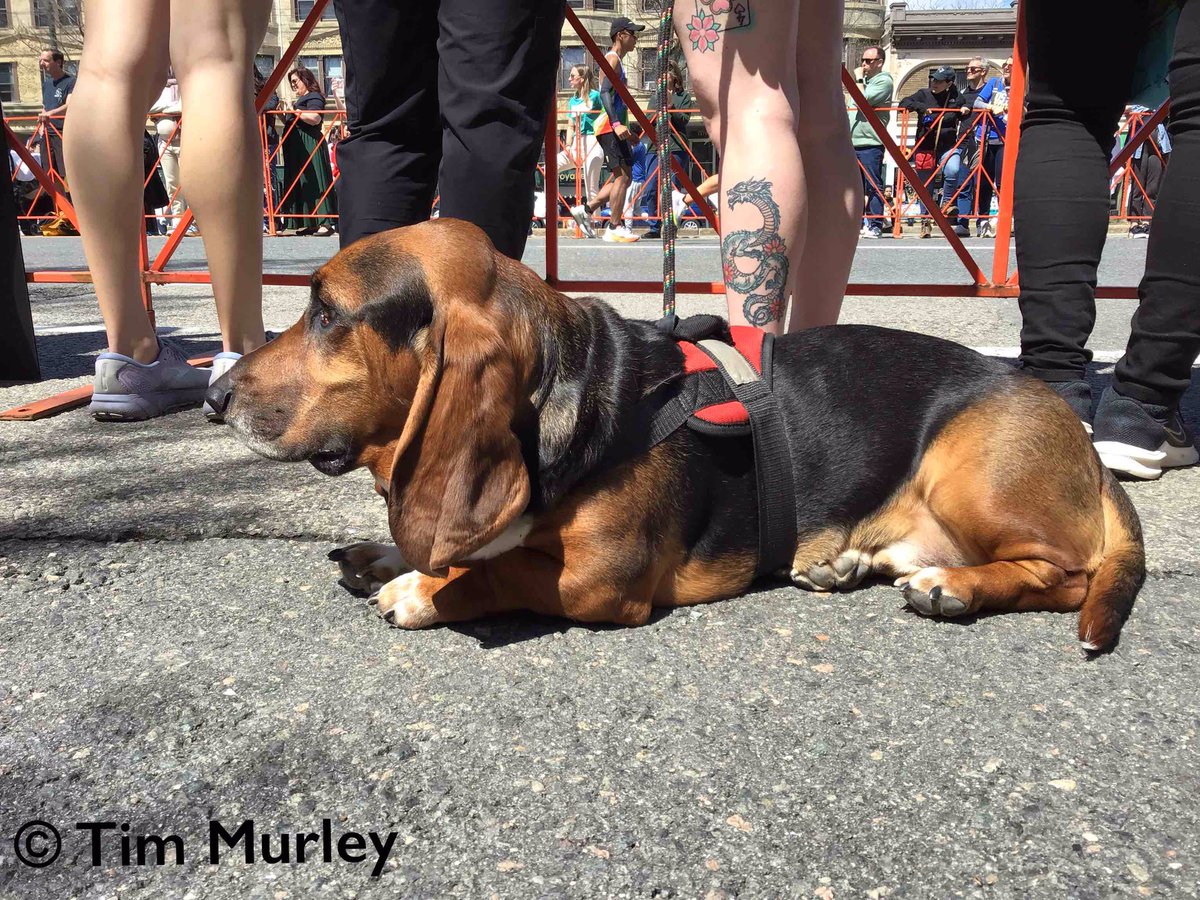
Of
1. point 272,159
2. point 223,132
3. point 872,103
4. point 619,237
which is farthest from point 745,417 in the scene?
point 272,159

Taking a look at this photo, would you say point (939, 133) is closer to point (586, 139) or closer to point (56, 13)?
point (586, 139)

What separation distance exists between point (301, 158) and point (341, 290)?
15.8 m

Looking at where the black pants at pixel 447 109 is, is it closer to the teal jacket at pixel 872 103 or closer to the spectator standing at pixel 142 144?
the spectator standing at pixel 142 144

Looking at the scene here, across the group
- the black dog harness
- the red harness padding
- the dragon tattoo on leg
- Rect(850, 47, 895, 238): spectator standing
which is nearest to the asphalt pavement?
the black dog harness

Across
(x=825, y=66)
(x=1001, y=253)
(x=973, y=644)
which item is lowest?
(x=973, y=644)

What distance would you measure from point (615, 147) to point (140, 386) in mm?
12013

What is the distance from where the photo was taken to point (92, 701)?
1.76m

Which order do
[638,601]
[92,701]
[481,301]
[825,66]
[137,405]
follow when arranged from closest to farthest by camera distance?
[92,701], [481,301], [638,601], [825,66], [137,405]

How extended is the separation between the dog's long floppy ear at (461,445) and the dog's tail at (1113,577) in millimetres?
1115

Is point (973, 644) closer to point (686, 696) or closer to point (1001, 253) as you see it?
point (686, 696)

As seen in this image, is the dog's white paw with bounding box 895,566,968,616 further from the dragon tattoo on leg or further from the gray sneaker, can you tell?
the gray sneaker

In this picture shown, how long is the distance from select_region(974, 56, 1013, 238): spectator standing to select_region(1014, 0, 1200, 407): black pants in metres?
14.3

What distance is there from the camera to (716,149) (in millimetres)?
3260

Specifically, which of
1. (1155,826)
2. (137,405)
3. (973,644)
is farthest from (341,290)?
(137,405)
